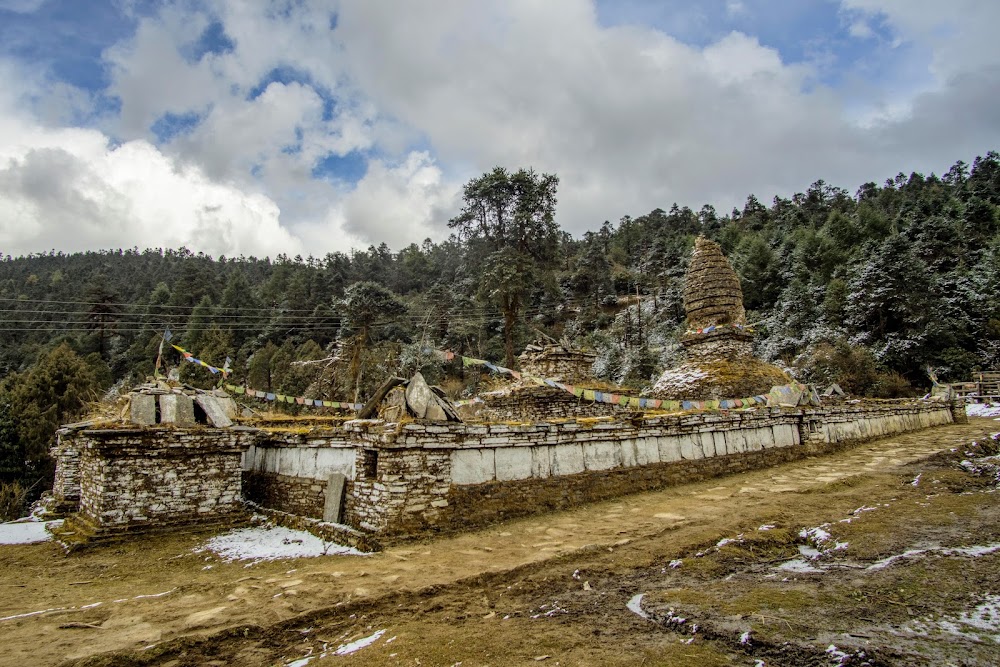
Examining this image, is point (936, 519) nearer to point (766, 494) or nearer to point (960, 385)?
point (766, 494)

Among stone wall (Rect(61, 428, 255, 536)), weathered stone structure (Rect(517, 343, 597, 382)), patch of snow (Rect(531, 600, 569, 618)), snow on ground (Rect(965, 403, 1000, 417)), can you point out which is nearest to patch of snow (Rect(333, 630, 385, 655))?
patch of snow (Rect(531, 600, 569, 618))

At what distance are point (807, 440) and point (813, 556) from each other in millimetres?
8714

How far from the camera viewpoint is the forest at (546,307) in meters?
28.6

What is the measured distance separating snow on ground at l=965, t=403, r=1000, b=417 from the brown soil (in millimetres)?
19239

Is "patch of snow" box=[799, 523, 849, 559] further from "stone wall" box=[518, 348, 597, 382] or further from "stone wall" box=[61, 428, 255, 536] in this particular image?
"stone wall" box=[518, 348, 597, 382]

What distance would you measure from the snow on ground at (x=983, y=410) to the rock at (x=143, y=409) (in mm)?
28514

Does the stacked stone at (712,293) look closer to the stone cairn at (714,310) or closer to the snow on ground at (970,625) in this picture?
the stone cairn at (714,310)

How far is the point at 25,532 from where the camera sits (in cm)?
905

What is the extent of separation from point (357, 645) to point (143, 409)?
6.35 m

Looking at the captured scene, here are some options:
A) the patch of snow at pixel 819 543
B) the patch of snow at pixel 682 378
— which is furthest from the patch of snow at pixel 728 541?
the patch of snow at pixel 682 378

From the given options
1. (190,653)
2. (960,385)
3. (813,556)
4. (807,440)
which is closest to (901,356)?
(960,385)

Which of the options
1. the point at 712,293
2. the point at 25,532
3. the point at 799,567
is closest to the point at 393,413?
the point at 799,567

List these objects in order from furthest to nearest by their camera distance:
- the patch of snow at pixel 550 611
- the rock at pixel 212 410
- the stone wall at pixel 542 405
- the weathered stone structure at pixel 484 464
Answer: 1. the stone wall at pixel 542 405
2. the rock at pixel 212 410
3. the weathered stone structure at pixel 484 464
4. the patch of snow at pixel 550 611

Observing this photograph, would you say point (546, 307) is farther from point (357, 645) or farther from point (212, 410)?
point (357, 645)
